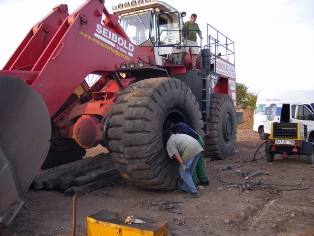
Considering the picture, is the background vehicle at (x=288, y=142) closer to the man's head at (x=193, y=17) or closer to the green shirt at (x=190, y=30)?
the green shirt at (x=190, y=30)

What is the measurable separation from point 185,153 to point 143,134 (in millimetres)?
954

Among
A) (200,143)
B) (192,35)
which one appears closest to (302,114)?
(192,35)

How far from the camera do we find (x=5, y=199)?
4102 mm

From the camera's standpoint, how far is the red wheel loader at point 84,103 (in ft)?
14.6

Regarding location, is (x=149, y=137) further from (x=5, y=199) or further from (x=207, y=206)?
(x=5, y=199)

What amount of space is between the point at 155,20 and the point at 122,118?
3.66 meters

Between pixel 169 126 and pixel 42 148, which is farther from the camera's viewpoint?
pixel 169 126

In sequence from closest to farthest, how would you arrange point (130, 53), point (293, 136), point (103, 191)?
point (103, 191) < point (130, 53) < point (293, 136)

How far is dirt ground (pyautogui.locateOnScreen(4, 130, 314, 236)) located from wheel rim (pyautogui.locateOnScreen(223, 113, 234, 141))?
2391 millimetres

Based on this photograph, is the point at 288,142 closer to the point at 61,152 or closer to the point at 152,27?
the point at 152,27

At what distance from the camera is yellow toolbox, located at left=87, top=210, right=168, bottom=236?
3.35m

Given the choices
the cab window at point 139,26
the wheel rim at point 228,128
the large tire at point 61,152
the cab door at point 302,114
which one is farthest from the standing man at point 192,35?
the cab door at point 302,114

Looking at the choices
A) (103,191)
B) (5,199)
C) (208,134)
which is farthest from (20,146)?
(208,134)

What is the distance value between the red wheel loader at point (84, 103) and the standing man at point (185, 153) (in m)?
0.14
